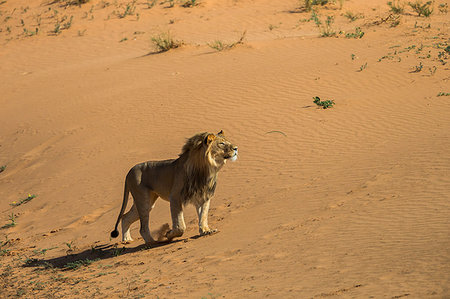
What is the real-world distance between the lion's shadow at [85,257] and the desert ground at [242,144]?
4 centimetres

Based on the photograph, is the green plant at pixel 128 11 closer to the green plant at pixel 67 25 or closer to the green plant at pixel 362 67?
the green plant at pixel 67 25

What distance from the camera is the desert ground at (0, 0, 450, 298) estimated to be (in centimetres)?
744

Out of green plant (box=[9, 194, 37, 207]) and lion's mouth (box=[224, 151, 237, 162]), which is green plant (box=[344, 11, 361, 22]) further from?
lion's mouth (box=[224, 151, 237, 162])

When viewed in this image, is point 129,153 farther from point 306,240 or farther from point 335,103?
point 306,240

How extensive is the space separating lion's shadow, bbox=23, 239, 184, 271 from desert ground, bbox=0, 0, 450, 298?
38 mm

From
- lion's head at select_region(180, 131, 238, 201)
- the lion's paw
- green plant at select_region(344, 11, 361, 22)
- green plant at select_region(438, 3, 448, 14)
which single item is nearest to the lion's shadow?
the lion's paw

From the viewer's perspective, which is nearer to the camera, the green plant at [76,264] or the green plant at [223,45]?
the green plant at [76,264]

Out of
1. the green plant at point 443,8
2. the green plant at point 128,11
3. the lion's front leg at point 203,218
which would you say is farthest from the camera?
the green plant at point 128,11

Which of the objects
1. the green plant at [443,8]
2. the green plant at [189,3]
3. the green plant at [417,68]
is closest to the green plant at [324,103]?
the green plant at [417,68]

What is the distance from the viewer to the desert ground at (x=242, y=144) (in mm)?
7441

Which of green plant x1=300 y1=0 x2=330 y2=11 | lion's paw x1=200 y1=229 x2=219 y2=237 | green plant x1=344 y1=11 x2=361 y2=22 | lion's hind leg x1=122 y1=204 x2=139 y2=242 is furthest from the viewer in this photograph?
green plant x1=300 y1=0 x2=330 y2=11

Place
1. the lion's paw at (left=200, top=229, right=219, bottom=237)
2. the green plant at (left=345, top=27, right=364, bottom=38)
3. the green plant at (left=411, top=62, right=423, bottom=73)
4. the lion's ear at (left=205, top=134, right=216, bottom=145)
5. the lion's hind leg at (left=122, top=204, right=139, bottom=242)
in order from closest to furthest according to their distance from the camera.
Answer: the lion's ear at (left=205, top=134, right=216, bottom=145) → the lion's paw at (left=200, top=229, right=219, bottom=237) → the lion's hind leg at (left=122, top=204, right=139, bottom=242) → the green plant at (left=411, top=62, right=423, bottom=73) → the green plant at (left=345, top=27, right=364, bottom=38)


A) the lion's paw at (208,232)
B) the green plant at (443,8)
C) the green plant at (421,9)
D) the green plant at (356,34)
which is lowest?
the green plant at (443,8)

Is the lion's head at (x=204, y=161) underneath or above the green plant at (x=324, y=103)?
above
